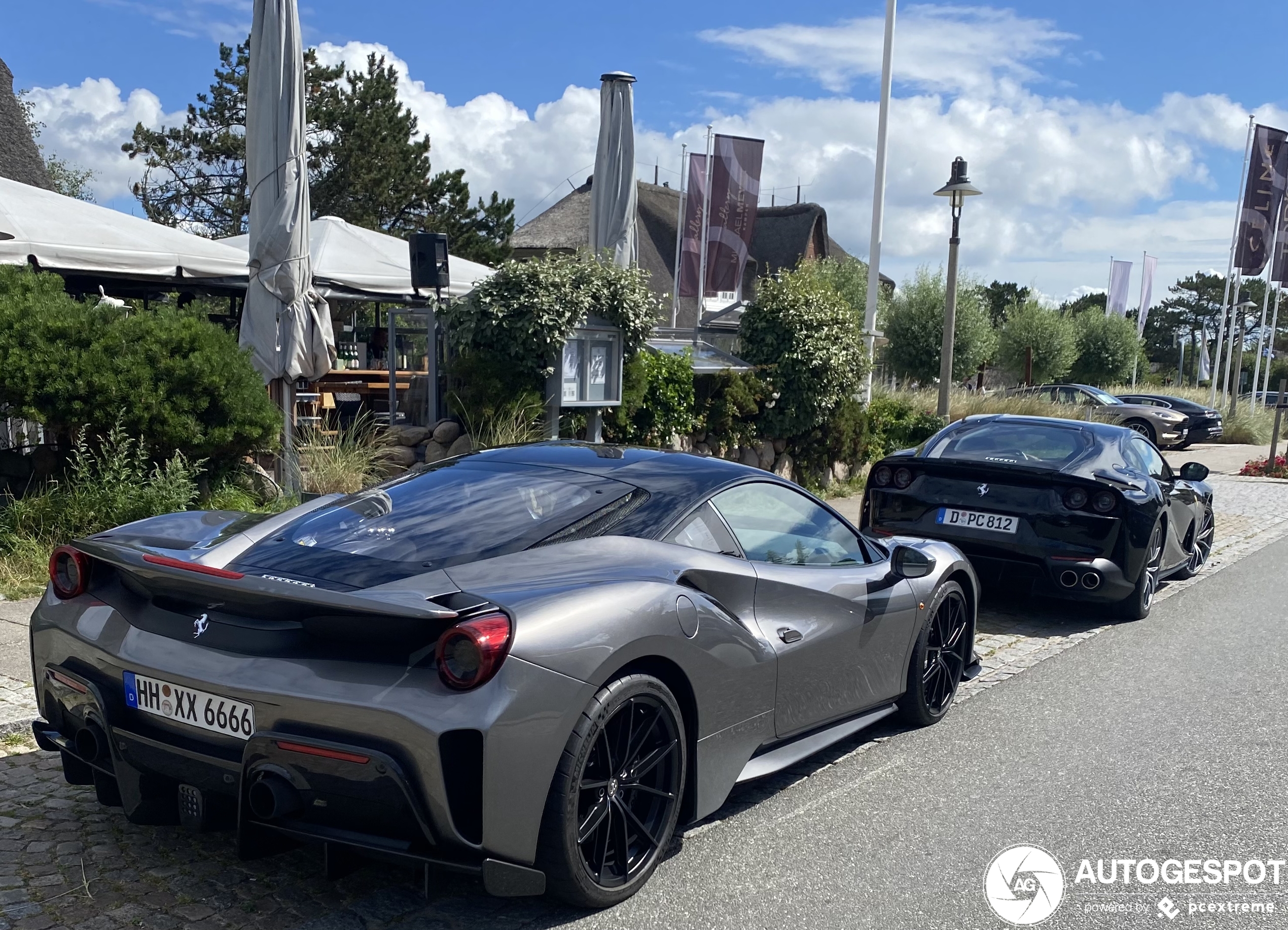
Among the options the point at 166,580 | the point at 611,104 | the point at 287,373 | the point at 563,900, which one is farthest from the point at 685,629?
the point at 611,104

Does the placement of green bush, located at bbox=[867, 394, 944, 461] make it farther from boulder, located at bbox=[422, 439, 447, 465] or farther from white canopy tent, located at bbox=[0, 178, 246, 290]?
white canopy tent, located at bbox=[0, 178, 246, 290]

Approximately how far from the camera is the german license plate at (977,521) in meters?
7.13

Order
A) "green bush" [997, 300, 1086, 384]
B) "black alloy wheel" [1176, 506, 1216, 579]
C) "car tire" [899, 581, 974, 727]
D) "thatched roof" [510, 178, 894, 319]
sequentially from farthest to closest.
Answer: "thatched roof" [510, 178, 894, 319]
"green bush" [997, 300, 1086, 384]
"black alloy wheel" [1176, 506, 1216, 579]
"car tire" [899, 581, 974, 727]

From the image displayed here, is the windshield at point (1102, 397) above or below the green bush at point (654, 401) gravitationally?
below

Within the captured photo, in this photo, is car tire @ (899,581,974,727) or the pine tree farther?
the pine tree

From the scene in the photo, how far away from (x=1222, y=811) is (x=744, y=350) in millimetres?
9689

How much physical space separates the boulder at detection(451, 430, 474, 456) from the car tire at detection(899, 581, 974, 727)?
5768 mm

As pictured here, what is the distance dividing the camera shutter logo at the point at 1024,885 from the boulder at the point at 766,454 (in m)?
9.50

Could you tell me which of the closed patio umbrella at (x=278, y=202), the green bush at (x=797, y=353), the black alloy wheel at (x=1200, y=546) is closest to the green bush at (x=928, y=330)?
the green bush at (x=797, y=353)

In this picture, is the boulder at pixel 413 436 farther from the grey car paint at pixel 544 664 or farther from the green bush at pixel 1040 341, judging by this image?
the green bush at pixel 1040 341

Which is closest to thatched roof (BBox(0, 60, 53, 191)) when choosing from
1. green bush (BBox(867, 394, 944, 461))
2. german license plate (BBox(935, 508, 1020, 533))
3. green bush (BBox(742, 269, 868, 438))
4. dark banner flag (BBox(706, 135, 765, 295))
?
dark banner flag (BBox(706, 135, 765, 295))

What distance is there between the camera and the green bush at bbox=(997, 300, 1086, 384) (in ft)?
115

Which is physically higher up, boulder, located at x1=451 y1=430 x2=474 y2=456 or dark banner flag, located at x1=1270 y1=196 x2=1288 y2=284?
dark banner flag, located at x1=1270 y1=196 x2=1288 y2=284

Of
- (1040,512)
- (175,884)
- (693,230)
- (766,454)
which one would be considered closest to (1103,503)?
(1040,512)
